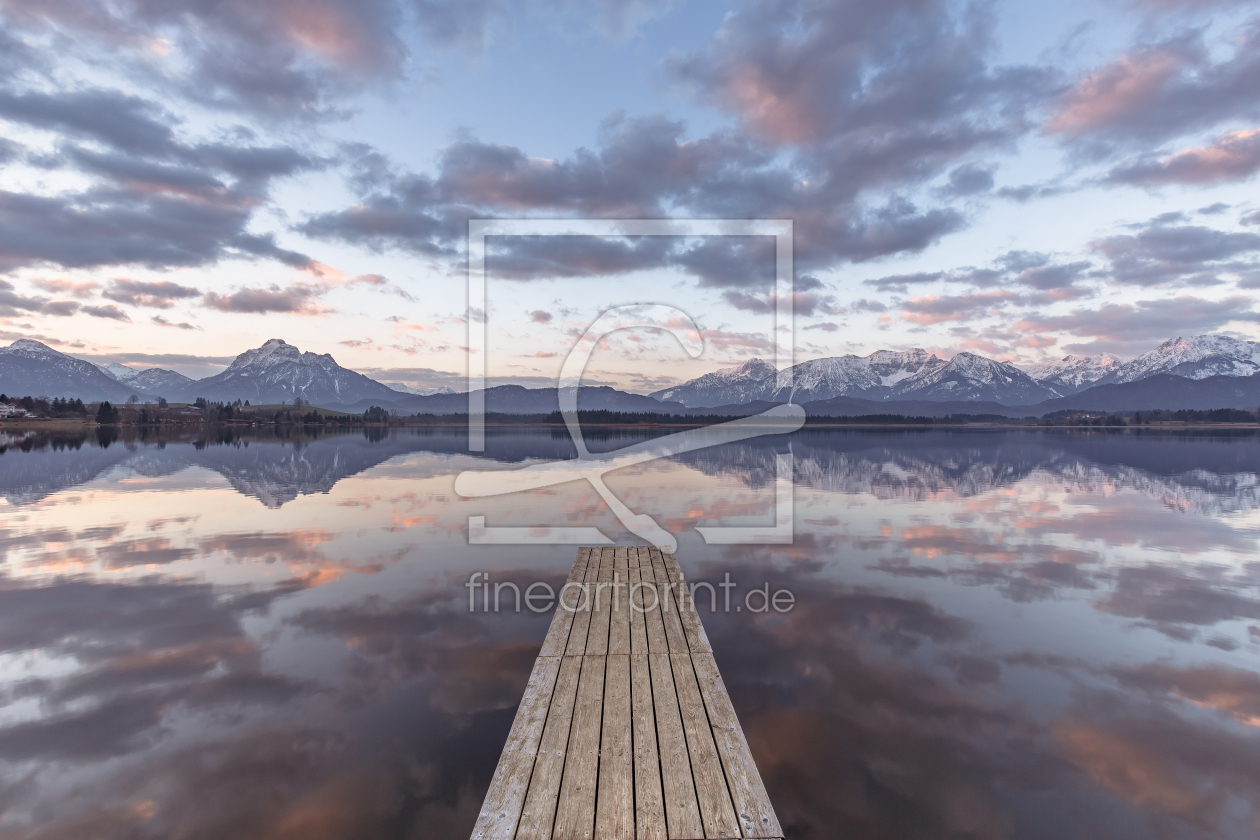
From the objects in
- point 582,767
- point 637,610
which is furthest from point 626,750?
point 637,610

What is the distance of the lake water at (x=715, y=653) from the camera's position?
6961mm

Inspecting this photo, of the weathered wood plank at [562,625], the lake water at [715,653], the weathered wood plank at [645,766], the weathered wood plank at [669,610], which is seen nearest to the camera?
the weathered wood plank at [645,766]

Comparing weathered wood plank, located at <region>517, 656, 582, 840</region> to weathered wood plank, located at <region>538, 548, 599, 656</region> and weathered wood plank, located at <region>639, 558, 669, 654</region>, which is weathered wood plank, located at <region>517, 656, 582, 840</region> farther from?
weathered wood plank, located at <region>639, 558, 669, 654</region>

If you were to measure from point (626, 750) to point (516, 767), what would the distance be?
1.32 m

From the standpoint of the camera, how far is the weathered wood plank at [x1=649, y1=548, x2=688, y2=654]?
10.2 metres

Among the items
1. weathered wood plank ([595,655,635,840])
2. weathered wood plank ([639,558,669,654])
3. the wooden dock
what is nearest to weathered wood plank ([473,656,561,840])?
the wooden dock

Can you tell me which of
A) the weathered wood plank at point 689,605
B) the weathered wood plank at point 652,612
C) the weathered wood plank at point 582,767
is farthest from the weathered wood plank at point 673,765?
the weathered wood plank at point 689,605

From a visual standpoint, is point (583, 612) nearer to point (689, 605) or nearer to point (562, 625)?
point (562, 625)

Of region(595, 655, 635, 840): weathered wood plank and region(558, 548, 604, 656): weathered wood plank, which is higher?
region(558, 548, 604, 656): weathered wood plank

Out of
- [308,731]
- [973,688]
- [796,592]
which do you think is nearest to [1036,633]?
[973,688]

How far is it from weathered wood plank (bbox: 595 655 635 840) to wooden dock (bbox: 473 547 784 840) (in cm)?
1

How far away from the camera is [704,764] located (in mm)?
6590

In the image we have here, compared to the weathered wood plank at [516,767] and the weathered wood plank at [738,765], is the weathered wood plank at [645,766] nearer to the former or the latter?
the weathered wood plank at [738,765]

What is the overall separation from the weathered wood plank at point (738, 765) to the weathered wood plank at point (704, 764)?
0.25ft
